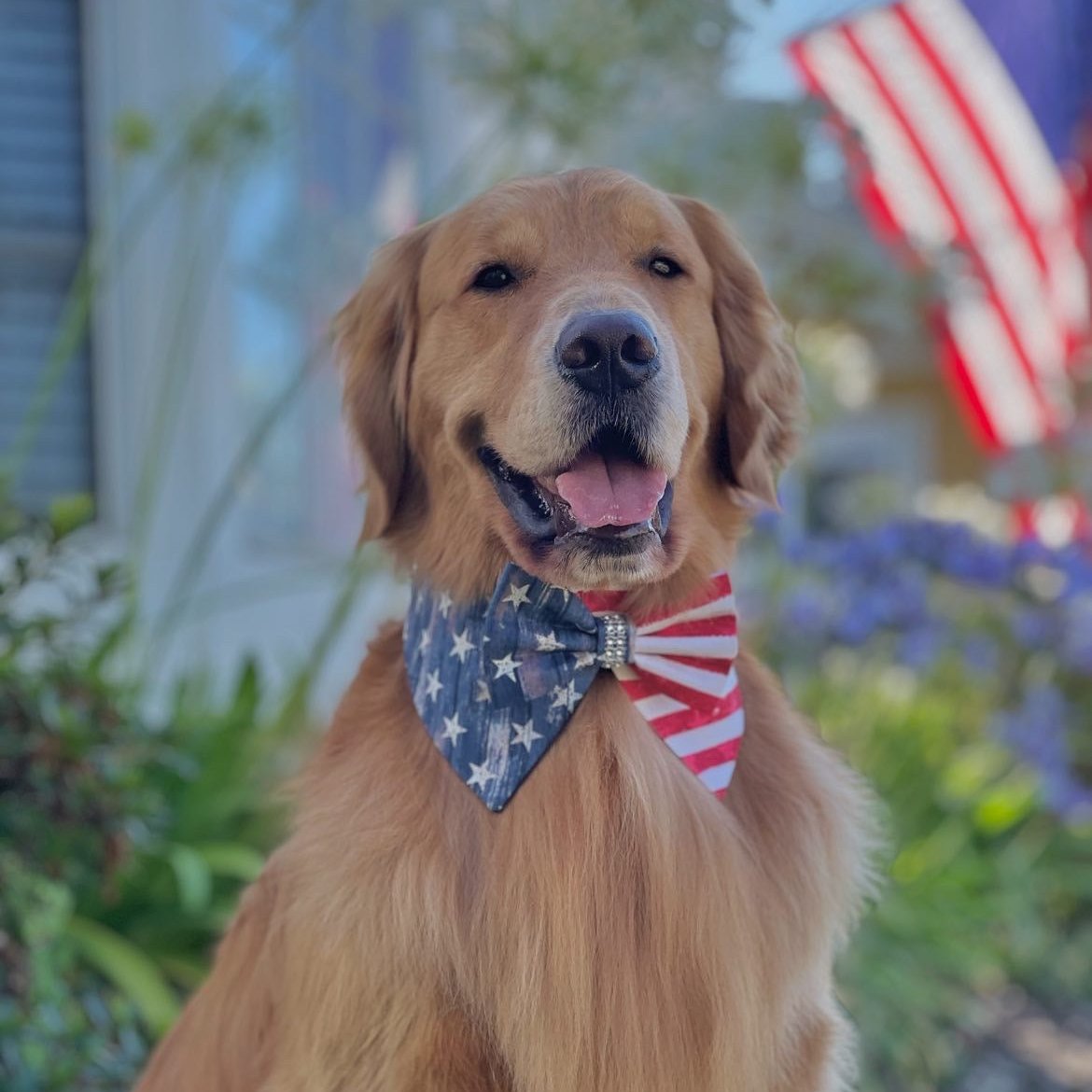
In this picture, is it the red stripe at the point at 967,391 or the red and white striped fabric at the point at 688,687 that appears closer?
the red and white striped fabric at the point at 688,687

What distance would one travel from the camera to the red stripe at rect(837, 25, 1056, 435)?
6.32 meters

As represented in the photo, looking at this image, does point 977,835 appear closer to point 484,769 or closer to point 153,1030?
point 153,1030

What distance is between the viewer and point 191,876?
10.6ft

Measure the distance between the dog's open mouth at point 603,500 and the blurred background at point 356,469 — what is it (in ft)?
2.32

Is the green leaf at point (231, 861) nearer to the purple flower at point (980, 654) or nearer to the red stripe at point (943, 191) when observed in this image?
the purple flower at point (980, 654)

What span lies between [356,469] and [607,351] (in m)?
0.65

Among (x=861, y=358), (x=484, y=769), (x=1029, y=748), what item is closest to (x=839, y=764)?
(x=484, y=769)

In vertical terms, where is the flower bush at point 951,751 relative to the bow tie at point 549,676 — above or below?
below

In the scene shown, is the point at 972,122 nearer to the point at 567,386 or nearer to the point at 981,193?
the point at 981,193

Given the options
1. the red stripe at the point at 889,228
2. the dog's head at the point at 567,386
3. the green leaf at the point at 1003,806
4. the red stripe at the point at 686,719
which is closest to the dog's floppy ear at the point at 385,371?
the dog's head at the point at 567,386

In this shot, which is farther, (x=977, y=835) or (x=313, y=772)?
(x=977, y=835)

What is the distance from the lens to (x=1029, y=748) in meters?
4.89

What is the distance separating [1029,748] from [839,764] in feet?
9.91

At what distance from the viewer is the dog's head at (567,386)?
71.1 inches
